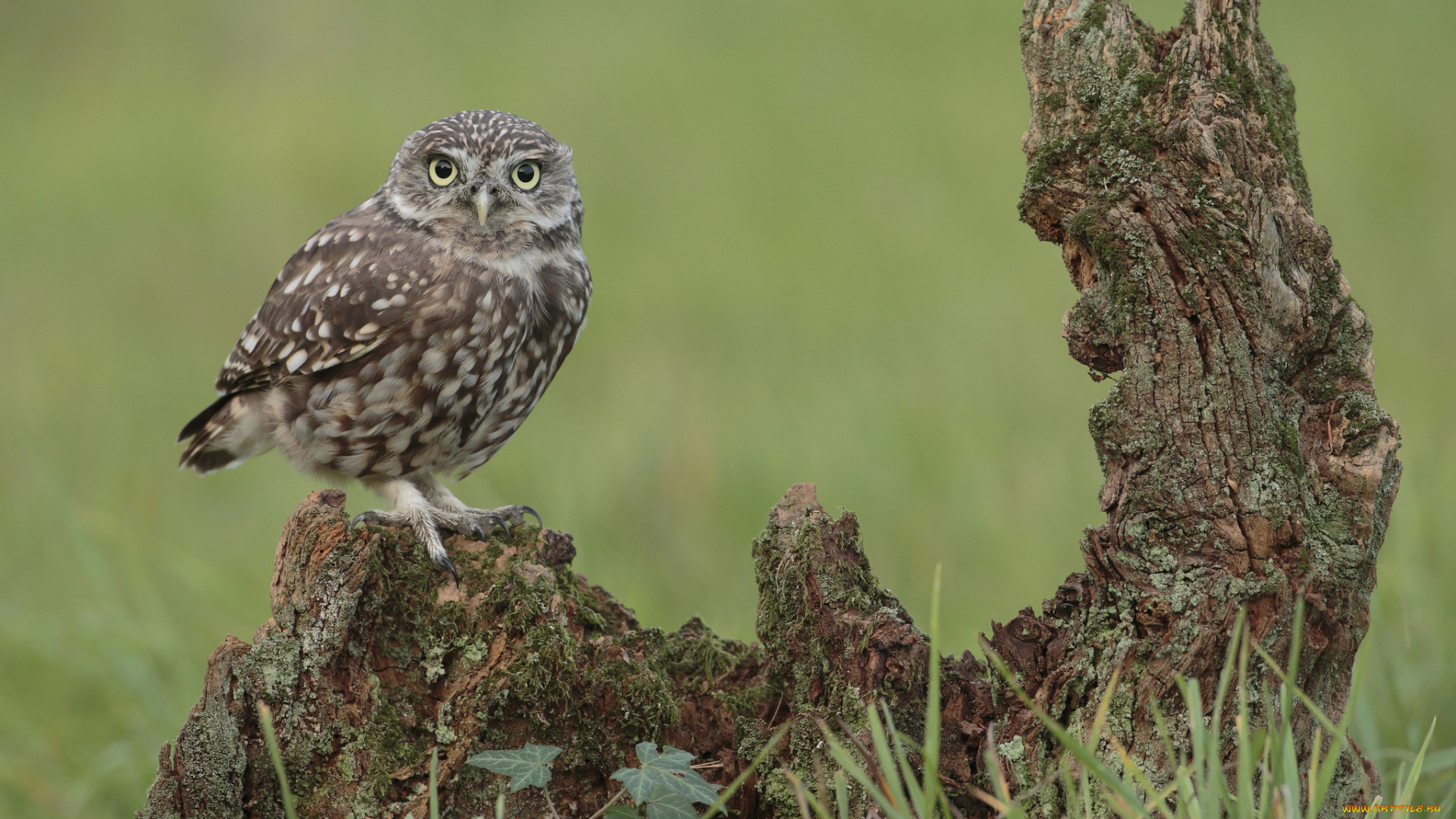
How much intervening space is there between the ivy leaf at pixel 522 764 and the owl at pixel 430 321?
2.86 feet

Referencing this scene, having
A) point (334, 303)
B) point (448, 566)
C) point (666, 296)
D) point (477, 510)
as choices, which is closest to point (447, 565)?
point (448, 566)

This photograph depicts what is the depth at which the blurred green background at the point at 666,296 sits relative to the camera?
4297 mm

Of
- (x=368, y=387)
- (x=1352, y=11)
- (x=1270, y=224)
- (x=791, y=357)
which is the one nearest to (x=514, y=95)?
(x=791, y=357)

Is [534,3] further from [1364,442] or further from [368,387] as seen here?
[1364,442]

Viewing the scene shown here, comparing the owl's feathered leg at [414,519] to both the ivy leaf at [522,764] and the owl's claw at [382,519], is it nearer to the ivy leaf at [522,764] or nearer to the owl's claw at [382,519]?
the owl's claw at [382,519]

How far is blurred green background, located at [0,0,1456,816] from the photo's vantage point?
4297 mm

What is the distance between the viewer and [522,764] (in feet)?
6.94

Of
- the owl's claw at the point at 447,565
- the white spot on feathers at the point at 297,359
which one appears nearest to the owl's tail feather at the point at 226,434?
the white spot on feathers at the point at 297,359

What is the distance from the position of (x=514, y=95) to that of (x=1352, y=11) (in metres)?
7.68

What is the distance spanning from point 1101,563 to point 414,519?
168 centimetres

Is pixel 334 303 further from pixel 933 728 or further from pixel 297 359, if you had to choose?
pixel 933 728

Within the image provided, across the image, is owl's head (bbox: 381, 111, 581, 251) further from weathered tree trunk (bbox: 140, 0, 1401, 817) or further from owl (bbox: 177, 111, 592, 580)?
weathered tree trunk (bbox: 140, 0, 1401, 817)

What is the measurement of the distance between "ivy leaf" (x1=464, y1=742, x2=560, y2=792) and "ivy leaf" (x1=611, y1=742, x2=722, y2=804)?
0.14m

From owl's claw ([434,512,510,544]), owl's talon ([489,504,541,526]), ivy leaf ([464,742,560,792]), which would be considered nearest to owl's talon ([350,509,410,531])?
owl's claw ([434,512,510,544])
